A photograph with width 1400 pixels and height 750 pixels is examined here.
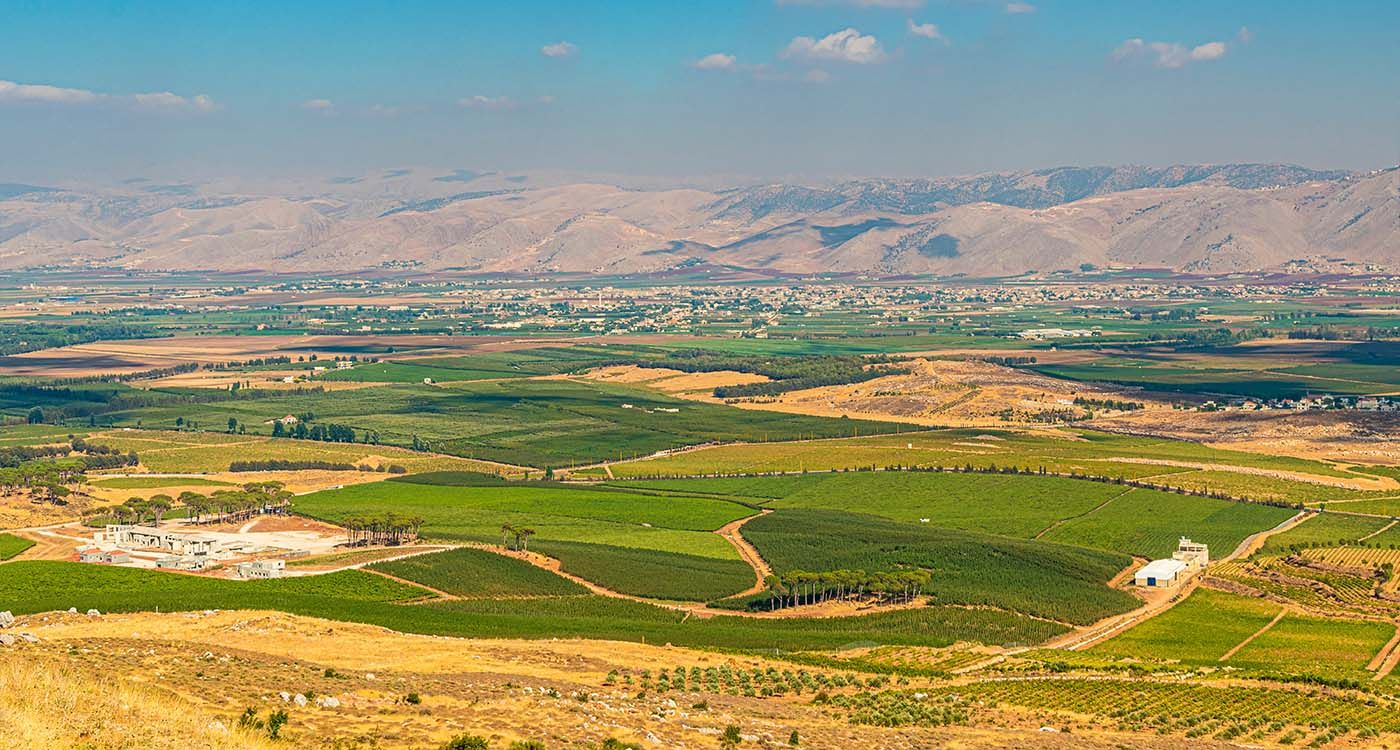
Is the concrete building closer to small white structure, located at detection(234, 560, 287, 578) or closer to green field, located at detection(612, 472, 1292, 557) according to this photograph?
small white structure, located at detection(234, 560, 287, 578)

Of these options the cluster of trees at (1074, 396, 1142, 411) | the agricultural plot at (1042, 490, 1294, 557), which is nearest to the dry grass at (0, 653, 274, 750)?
the agricultural plot at (1042, 490, 1294, 557)

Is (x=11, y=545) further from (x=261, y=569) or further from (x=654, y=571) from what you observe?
(x=654, y=571)

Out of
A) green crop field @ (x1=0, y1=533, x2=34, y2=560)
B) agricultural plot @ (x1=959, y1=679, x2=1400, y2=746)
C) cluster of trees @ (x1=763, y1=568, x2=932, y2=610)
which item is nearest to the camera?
agricultural plot @ (x1=959, y1=679, x2=1400, y2=746)

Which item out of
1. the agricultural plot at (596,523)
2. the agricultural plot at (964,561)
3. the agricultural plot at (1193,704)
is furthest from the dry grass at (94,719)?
the agricultural plot at (964,561)

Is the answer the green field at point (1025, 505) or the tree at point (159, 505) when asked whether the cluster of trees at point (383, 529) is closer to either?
the tree at point (159, 505)

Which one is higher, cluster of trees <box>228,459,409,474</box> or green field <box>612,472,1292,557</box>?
cluster of trees <box>228,459,409,474</box>
